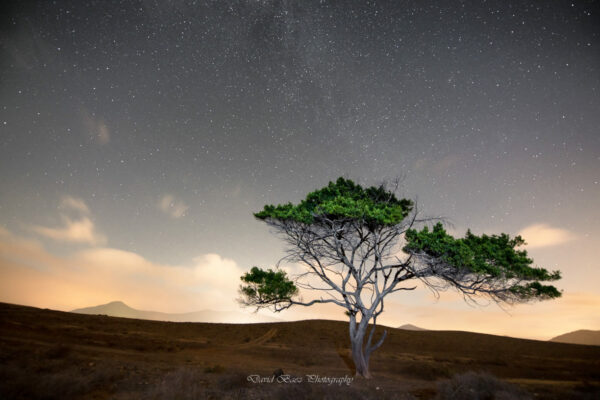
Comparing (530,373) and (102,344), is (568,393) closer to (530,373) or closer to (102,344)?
(530,373)

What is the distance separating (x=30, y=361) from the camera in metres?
10.1

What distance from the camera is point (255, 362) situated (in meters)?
19.6

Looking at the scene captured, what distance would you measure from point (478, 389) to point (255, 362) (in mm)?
14597

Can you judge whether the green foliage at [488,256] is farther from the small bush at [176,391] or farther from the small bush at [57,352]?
the small bush at [57,352]

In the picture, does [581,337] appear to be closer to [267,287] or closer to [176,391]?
[267,287]

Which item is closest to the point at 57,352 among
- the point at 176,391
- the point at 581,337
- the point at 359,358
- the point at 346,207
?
the point at 176,391

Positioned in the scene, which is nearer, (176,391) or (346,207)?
(176,391)

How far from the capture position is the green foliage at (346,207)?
13285mm

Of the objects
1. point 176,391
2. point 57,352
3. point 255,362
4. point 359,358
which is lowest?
point 255,362

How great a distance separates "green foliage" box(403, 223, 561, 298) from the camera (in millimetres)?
12695

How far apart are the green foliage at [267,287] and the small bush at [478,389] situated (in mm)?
8234

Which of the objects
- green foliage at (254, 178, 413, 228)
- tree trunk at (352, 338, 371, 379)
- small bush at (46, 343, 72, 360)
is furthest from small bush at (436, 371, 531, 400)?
small bush at (46, 343, 72, 360)

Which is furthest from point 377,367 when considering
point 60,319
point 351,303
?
point 60,319

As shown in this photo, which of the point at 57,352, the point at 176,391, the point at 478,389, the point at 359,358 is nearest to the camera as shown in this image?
the point at 176,391
